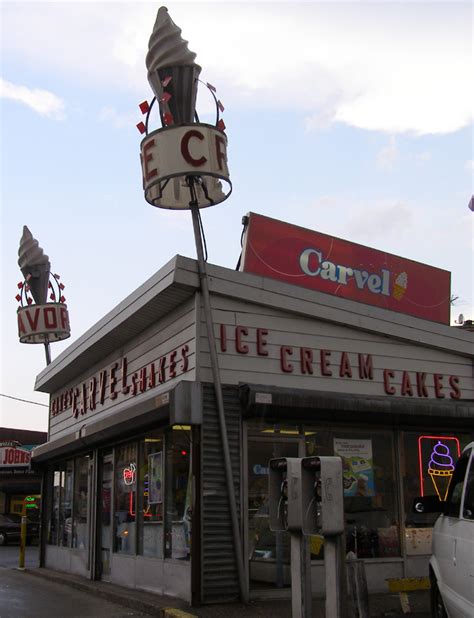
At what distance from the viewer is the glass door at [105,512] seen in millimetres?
13570

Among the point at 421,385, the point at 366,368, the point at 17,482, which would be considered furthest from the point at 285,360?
the point at 17,482

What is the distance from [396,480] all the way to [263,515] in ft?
7.39

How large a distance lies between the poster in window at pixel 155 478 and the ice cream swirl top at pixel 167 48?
5.78 meters

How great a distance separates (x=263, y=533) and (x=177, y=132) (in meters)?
5.75

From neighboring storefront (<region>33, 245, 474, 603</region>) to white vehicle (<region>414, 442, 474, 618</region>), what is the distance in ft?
11.4

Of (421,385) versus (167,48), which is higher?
(167,48)

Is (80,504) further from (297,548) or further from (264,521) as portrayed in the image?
(297,548)

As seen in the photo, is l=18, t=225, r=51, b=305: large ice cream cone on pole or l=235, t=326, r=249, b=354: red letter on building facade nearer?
l=235, t=326, r=249, b=354: red letter on building facade

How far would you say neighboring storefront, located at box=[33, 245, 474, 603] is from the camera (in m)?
10.2

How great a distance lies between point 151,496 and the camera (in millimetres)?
11719

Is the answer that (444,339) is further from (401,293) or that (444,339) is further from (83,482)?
(83,482)

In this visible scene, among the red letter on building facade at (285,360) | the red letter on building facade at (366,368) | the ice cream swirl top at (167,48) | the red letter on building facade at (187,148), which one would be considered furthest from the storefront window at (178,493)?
the ice cream swirl top at (167,48)

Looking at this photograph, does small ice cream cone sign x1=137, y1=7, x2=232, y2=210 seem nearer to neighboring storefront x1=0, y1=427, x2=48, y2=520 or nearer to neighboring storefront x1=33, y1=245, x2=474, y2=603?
neighboring storefront x1=33, y1=245, x2=474, y2=603

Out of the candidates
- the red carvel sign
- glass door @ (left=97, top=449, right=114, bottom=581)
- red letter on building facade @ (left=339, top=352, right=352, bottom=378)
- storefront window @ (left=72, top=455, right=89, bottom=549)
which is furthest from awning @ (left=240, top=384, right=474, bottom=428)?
storefront window @ (left=72, top=455, right=89, bottom=549)
